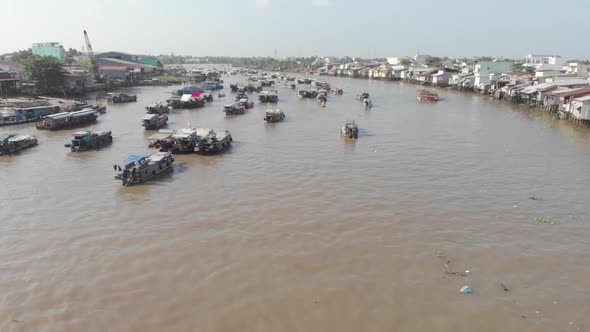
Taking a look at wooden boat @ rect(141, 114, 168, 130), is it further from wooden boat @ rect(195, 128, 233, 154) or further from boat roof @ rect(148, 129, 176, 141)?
wooden boat @ rect(195, 128, 233, 154)

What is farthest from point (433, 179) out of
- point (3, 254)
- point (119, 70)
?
point (119, 70)

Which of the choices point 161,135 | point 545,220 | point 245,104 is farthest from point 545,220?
point 245,104

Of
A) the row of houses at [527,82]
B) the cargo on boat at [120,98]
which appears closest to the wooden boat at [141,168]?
the row of houses at [527,82]

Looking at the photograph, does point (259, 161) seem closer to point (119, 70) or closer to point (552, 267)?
point (552, 267)

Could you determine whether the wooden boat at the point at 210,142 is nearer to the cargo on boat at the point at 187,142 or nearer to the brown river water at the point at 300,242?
the cargo on boat at the point at 187,142

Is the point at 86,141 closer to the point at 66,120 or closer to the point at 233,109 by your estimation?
the point at 66,120

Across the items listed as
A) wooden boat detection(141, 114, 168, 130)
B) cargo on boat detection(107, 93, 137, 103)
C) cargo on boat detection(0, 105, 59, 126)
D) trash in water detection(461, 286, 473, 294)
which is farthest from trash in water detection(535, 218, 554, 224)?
cargo on boat detection(107, 93, 137, 103)

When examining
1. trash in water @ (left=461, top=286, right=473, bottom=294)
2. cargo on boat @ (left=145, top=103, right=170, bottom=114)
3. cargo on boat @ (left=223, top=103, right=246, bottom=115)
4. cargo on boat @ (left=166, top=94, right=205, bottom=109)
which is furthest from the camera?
cargo on boat @ (left=166, top=94, right=205, bottom=109)
